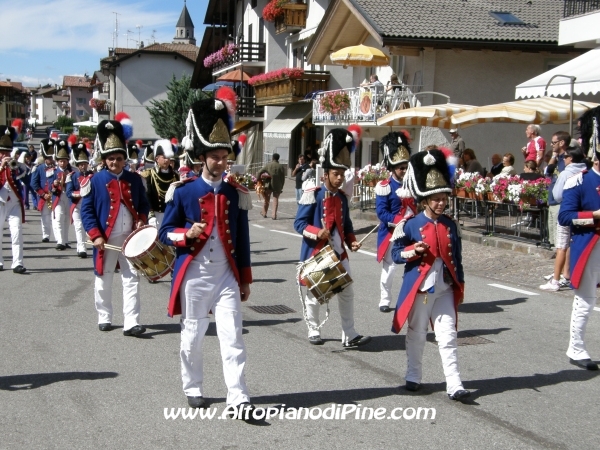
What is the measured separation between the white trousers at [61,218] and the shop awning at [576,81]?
1024 cm

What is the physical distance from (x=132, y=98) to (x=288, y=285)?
6589 centimetres

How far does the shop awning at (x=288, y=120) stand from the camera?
121 ft

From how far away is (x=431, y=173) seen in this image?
6148 mm

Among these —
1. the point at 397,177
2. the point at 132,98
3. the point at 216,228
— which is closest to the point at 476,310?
the point at 397,177

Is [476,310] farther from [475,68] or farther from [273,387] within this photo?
[475,68]

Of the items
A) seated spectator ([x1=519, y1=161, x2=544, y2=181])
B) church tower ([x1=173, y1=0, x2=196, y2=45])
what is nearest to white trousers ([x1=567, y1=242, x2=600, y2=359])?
seated spectator ([x1=519, y1=161, x2=544, y2=181])

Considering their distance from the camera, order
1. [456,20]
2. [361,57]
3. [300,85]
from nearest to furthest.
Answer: [361,57]
[456,20]
[300,85]

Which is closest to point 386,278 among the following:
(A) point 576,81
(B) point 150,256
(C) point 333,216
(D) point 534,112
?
(C) point 333,216

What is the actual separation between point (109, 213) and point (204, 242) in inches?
118

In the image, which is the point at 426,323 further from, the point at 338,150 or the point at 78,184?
the point at 78,184

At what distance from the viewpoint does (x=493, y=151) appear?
25.7 m

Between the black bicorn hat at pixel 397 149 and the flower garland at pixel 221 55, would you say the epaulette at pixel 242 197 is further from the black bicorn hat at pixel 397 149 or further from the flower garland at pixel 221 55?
the flower garland at pixel 221 55

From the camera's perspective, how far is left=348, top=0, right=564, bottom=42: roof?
24.5 m

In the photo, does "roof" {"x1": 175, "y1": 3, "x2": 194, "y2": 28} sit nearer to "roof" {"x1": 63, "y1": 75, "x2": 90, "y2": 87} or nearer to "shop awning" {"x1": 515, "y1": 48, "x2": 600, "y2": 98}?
"roof" {"x1": 63, "y1": 75, "x2": 90, "y2": 87}
